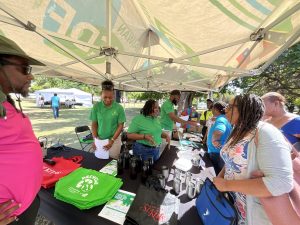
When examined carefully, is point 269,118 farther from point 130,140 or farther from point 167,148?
point 130,140

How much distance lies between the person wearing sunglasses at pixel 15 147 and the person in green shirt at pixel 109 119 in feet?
→ 4.38

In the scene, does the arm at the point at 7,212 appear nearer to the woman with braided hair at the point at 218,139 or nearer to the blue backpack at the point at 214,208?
the blue backpack at the point at 214,208

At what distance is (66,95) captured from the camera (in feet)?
77.2

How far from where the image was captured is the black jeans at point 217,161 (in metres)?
2.21

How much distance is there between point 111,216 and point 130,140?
49.0 inches

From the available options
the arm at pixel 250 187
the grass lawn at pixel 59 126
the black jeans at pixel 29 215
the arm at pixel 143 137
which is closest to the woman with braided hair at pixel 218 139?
the arm at pixel 143 137

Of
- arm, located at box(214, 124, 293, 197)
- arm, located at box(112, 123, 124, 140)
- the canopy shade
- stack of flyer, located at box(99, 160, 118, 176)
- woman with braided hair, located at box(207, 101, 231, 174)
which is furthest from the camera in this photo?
arm, located at box(112, 123, 124, 140)

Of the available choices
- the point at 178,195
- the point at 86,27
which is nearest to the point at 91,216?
the point at 178,195

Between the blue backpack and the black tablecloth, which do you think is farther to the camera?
the black tablecloth

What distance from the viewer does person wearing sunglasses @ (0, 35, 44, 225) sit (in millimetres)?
927

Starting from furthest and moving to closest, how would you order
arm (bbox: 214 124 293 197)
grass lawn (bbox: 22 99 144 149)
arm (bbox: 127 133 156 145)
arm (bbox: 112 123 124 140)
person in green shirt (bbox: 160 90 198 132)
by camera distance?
grass lawn (bbox: 22 99 144 149)
person in green shirt (bbox: 160 90 198 132)
arm (bbox: 112 123 124 140)
arm (bbox: 127 133 156 145)
arm (bbox: 214 124 293 197)

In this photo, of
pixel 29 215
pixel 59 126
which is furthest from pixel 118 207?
pixel 59 126

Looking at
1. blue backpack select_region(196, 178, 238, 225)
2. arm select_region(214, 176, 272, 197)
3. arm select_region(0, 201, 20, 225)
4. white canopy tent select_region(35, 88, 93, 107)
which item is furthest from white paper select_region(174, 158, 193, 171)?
white canopy tent select_region(35, 88, 93, 107)

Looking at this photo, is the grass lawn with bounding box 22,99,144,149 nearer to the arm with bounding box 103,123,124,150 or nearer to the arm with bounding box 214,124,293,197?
the arm with bounding box 103,123,124,150
